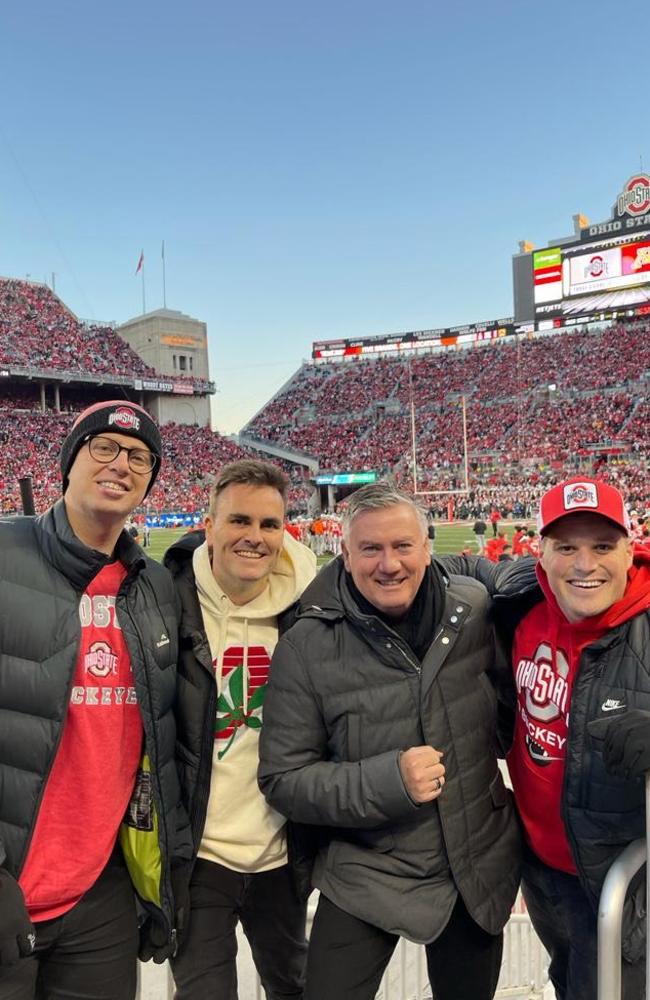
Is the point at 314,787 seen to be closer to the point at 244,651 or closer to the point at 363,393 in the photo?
the point at 244,651

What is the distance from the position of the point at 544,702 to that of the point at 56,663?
4.69 feet

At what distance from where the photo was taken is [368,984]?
2131 mm

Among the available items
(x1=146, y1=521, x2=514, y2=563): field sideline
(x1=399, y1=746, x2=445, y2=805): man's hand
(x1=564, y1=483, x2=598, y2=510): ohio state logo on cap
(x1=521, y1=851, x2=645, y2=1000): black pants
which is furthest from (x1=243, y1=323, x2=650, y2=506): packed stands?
(x1=399, y1=746, x2=445, y2=805): man's hand

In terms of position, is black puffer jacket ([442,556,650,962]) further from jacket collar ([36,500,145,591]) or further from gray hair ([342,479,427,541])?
jacket collar ([36,500,145,591])

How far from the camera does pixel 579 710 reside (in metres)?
2.02

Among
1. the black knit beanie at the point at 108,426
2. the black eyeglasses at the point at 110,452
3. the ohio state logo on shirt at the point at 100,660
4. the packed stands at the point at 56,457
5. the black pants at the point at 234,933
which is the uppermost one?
the packed stands at the point at 56,457

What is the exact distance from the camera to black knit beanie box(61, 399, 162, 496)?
2.24 m

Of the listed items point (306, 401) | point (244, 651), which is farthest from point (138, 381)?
point (244, 651)

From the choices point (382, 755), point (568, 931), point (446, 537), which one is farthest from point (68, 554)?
point (446, 537)

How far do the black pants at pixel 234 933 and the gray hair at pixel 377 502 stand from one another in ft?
3.83

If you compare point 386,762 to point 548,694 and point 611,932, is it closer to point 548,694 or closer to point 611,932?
point 548,694

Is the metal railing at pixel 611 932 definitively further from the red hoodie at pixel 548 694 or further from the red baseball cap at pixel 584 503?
the red baseball cap at pixel 584 503

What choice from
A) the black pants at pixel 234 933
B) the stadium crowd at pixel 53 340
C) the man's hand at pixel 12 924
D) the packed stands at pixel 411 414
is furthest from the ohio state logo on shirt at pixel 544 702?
the stadium crowd at pixel 53 340

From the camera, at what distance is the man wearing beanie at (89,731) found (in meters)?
2.00
